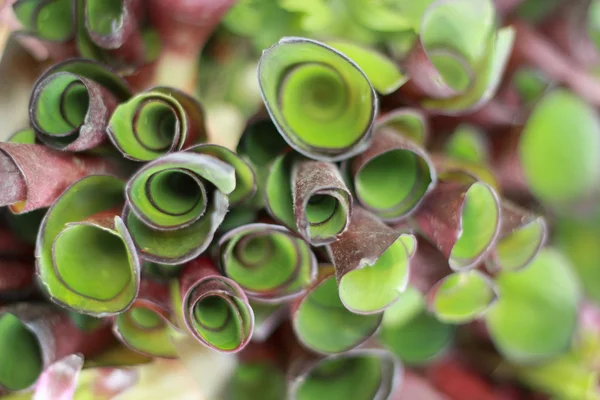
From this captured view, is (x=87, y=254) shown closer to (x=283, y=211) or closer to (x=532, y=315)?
(x=283, y=211)

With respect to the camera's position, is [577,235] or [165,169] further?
[577,235]

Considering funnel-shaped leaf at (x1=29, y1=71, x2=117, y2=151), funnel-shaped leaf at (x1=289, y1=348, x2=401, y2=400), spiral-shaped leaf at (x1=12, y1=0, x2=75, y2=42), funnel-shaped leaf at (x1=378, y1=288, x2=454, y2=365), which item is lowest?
funnel-shaped leaf at (x1=378, y1=288, x2=454, y2=365)

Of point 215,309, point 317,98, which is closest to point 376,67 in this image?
point 317,98

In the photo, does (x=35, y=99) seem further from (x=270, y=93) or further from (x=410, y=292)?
(x=410, y=292)

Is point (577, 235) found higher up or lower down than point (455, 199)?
lower down

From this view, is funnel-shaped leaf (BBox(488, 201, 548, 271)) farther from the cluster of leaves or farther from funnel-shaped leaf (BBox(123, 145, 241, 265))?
funnel-shaped leaf (BBox(123, 145, 241, 265))

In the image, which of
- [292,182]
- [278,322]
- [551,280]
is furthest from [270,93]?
[551,280]

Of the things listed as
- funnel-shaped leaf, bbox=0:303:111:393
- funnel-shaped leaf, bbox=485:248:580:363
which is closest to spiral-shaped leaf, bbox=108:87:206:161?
funnel-shaped leaf, bbox=0:303:111:393
